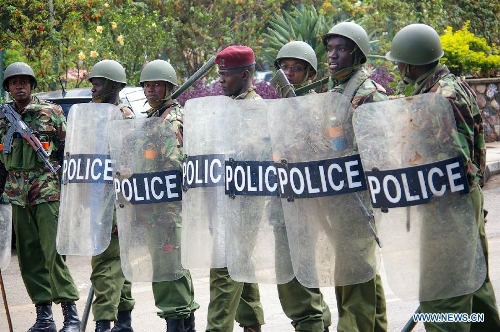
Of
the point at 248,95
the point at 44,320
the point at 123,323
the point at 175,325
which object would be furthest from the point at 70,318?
the point at 248,95

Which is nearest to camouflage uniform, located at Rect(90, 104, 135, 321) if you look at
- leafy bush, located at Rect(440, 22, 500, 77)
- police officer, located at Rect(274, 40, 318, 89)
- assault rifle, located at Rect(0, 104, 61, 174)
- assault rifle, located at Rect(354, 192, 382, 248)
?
assault rifle, located at Rect(0, 104, 61, 174)

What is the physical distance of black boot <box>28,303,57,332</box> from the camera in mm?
6871

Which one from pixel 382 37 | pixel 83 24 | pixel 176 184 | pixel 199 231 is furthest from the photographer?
pixel 382 37

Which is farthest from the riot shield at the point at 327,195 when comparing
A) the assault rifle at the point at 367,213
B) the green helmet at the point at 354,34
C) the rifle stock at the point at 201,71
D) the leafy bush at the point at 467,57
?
the leafy bush at the point at 467,57

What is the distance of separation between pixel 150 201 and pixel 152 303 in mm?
2130

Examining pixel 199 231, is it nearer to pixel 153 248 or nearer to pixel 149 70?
pixel 153 248

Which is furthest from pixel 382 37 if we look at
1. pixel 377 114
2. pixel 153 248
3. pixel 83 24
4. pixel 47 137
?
pixel 377 114

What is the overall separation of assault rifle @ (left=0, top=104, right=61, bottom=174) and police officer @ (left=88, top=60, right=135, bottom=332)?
1.74 ft

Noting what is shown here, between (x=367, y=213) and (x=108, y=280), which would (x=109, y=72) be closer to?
(x=108, y=280)

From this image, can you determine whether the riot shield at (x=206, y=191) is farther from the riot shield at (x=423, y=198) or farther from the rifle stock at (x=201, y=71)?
the riot shield at (x=423, y=198)

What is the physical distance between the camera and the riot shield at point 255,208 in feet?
16.5

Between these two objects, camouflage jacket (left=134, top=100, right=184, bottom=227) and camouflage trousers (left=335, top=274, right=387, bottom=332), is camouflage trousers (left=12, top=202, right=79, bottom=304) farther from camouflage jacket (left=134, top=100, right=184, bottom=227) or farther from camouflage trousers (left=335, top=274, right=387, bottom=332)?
camouflage trousers (left=335, top=274, right=387, bottom=332)

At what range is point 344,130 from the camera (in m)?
4.57

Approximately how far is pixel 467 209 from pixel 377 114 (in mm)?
575
